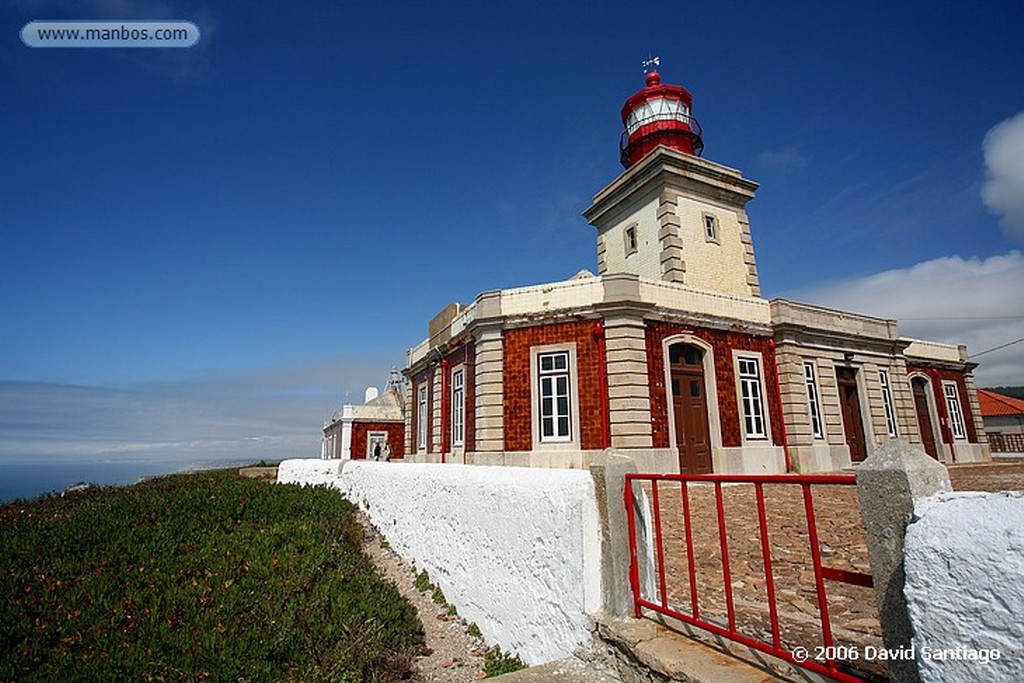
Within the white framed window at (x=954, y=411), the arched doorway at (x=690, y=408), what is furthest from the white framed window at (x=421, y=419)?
the white framed window at (x=954, y=411)

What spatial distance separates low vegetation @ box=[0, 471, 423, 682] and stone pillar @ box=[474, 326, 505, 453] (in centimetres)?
517

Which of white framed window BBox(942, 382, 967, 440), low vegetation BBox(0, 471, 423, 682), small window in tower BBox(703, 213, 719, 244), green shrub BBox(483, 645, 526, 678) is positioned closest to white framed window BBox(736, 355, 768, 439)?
small window in tower BBox(703, 213, 719, 244)

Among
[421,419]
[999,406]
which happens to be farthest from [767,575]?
[999,406]

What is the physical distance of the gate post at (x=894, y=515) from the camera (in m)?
1.90

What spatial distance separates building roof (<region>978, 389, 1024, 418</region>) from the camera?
29469 millimetres

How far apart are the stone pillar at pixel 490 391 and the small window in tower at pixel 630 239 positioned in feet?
20.7

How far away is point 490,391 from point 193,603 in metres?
8.44

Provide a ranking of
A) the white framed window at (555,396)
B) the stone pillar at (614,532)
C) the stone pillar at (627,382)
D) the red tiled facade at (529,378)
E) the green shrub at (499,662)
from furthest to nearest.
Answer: the white framed window at (555,396), the red tiled facade at (529,378), the stone pillar at (627,382), the green shrub at (499,662), the stone pillar at (614,532)

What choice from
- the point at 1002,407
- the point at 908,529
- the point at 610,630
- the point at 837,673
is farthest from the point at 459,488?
the point at 1002,407

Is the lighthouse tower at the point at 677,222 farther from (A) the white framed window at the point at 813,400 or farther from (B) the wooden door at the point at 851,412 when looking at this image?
(B) the wooden door at the point at 851,412

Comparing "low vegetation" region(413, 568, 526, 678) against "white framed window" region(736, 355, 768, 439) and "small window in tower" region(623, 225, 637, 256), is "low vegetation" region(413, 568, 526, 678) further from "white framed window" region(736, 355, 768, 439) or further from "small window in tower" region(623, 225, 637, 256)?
"small window in tower" region(623, 225, 637, 256)

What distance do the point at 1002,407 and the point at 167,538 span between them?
134ft

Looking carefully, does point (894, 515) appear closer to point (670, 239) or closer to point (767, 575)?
point (767, 575)

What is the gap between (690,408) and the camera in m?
12.9
